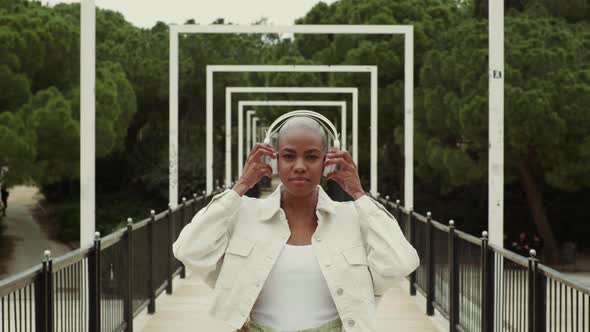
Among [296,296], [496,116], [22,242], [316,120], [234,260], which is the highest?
[496,116]

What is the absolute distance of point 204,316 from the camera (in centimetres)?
1073

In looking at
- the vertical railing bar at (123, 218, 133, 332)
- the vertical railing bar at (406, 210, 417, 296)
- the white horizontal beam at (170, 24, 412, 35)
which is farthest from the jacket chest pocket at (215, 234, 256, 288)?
the white horizontal beam at (170, 24, 412, 35)

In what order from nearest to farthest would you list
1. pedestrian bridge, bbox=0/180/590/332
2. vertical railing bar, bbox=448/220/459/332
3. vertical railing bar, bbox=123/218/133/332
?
1. pedestrian bridge, bbox=0/180/590/332
2. vertical railing bar, bbox=123/218/133/332
3. vertical railing bar, bbox=448/220/459/332

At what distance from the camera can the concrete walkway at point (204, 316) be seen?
1003 centimetres

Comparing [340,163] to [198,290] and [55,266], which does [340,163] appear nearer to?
[55,266]

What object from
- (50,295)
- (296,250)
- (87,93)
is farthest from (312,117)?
(87,93)

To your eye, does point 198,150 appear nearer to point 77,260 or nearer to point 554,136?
point 554,136

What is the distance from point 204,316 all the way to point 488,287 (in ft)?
12.3

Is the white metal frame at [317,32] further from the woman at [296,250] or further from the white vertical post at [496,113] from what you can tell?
the woman at [296,250]

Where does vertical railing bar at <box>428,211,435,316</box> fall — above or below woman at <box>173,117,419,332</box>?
below

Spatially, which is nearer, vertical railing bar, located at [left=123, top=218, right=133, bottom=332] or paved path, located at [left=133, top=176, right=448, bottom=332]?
vertical railing bar, located at [left=123, top=218, right=133, bottom=332]

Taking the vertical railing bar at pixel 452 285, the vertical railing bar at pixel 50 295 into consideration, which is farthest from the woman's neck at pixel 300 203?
the vertical railing bar at pixel 452 285

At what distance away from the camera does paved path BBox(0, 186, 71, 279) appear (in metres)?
35.3

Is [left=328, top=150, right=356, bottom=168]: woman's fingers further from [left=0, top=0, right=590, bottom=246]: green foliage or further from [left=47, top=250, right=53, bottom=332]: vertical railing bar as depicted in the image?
[left=0, top=0, right=590, bottom=246]: green foliage
